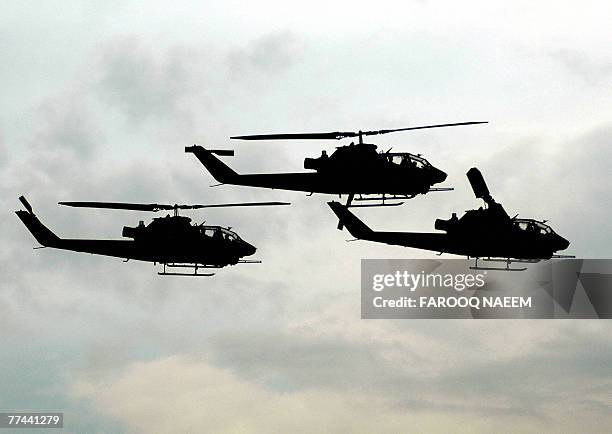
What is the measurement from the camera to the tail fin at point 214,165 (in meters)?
56.2

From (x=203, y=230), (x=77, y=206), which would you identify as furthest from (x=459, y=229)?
(x=77, y=206)

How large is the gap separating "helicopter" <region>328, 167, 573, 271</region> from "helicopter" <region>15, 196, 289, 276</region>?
9730 millimetres

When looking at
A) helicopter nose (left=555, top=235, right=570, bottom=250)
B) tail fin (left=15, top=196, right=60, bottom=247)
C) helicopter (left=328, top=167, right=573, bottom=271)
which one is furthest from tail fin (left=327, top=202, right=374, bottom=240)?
tail fin (left=15, top=196, right=60, bottom=247)

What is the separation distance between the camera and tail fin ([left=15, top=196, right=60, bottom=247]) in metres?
60.9

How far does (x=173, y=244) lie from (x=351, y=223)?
485 inches

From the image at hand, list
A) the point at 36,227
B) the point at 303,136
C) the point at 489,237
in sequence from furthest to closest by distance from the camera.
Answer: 1. the point at 36,227
2. the point at 489,237
3. the point at 303,136

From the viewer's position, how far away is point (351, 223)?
6281 cm

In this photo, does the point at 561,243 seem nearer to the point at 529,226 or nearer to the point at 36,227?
the point at 529,226

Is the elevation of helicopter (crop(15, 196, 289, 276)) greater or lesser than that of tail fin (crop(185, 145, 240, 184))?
lesser

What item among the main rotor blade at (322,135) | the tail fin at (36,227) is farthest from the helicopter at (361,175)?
the tail fin at (36,227)

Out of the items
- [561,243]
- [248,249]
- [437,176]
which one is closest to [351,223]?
[248,249]

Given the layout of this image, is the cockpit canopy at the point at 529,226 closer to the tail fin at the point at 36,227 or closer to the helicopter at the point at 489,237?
the helicopter at the point at 489,237

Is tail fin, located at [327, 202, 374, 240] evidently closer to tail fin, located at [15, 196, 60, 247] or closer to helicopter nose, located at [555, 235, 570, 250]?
helicopter nose, located at [555, 235, 570, 250]

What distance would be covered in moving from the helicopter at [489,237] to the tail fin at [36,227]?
2035 cm
